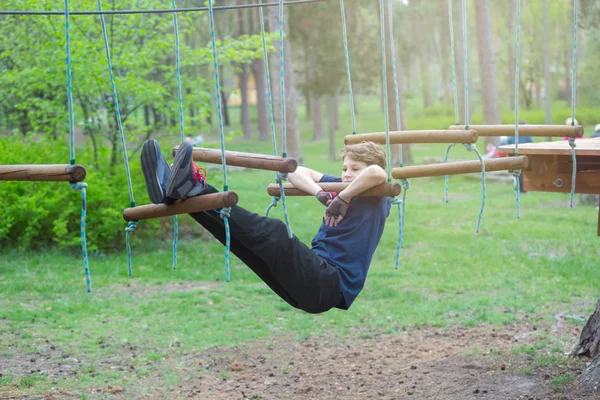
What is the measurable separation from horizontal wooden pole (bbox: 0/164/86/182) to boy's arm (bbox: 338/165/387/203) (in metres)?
1.31

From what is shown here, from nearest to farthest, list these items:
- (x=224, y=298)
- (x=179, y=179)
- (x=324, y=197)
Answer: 1. (x=179, y=179)
2. (x=324, y=197)
3. (x=224, y=298)

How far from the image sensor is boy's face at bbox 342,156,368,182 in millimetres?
4090

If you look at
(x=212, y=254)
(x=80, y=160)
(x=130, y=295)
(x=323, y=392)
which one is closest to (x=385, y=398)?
(x=323, y=392)

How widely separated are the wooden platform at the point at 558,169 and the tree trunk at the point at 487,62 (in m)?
12.9

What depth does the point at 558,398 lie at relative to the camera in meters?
4.84

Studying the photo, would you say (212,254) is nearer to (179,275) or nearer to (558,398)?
(179,275)

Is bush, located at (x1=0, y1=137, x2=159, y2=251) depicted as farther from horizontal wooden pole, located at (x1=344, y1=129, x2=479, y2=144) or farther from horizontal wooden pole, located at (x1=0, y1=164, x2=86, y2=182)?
→ horizontal wooden pole, located at (x1=0, y1=164, x2=86, y2=182)

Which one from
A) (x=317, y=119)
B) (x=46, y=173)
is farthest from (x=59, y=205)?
(x=317, y=119)

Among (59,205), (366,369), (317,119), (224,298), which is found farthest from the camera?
(317,119)

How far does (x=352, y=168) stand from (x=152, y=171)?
1.16 m

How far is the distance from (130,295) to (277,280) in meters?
4.50

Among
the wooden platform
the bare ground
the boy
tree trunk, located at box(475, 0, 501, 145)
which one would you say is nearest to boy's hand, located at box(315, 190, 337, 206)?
the boy

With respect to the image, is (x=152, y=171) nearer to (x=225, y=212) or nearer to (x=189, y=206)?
(x=189, y=206)

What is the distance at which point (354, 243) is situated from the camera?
403 centimetres
